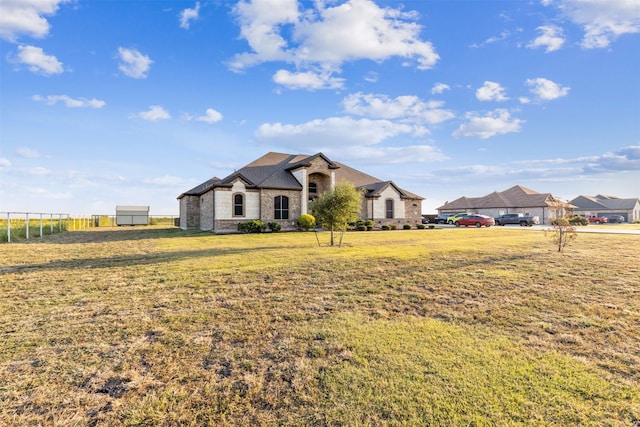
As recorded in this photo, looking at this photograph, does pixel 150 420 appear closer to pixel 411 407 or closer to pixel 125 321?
pixel 411 407

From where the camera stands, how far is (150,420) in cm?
294

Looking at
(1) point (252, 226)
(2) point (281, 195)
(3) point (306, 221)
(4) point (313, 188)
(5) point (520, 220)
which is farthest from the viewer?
(5) point (520, 220)

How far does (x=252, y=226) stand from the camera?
2344cm

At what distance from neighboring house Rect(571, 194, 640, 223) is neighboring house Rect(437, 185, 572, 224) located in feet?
49.4

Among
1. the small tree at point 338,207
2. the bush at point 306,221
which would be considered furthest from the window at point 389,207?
the small tree at point 338,207

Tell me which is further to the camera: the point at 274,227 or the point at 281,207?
the point at 281,207

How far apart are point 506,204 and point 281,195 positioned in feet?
122

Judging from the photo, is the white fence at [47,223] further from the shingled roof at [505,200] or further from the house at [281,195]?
the shingled roof at [505,200]

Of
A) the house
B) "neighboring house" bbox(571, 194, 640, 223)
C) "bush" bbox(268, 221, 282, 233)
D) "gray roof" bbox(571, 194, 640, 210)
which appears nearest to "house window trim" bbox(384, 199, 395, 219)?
the house

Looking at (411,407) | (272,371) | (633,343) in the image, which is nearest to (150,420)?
(272,371)

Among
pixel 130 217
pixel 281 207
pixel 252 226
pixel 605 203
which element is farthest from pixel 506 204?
pixel 130 217

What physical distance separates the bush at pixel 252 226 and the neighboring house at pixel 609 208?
5742 centimetres

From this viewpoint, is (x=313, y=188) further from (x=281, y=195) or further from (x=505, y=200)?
(x=505, y=200)

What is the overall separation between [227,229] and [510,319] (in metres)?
21.2
